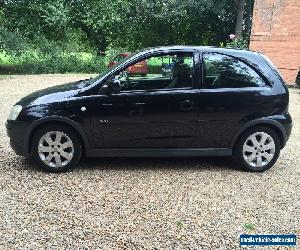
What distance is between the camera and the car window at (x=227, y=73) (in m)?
6.06

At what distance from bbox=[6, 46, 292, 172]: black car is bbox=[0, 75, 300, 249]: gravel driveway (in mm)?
331

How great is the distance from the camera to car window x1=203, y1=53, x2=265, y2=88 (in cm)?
606

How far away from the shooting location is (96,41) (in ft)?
106

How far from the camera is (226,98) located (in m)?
6.02

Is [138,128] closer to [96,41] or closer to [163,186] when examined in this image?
[163,186]

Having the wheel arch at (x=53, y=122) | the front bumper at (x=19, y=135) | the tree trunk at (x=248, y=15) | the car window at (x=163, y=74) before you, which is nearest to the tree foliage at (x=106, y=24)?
the tree trunk at (x=248, y=15)

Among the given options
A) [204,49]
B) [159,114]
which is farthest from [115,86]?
[204,49]

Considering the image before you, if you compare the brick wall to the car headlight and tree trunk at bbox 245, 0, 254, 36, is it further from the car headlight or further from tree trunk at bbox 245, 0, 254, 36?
the car headlight

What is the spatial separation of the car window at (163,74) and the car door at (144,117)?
6 centimetres

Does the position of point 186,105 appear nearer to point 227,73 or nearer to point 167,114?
point 167,114

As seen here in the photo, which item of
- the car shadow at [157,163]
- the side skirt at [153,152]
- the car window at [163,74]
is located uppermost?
the car window at [163,74]

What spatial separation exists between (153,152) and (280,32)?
1513cm

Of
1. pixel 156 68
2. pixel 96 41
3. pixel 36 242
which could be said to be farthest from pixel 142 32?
pixel 36 242

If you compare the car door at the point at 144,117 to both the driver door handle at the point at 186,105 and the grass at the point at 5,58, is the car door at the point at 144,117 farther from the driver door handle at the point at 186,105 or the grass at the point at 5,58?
the grass at the point at 5,58
